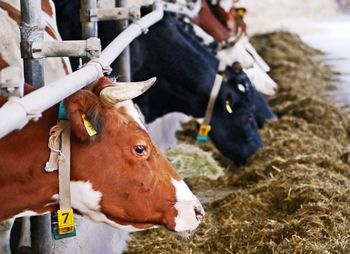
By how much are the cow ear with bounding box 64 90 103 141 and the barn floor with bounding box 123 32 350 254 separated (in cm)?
159

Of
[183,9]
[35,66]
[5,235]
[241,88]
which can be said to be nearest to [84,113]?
[35,66]

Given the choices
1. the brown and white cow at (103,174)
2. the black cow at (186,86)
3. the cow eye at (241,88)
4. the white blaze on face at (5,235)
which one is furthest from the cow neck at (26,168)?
the cow eye at (241,88)

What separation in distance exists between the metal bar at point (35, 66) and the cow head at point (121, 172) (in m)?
0.41

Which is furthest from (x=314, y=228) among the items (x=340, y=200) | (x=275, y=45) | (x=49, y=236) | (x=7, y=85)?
(x=275, y=45)

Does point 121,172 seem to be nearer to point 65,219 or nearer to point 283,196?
point 65,219

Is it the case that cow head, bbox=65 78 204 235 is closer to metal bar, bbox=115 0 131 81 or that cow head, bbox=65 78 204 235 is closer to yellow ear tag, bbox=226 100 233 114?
metal bar, bbox=115 0 131 81

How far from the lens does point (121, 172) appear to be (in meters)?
2.69

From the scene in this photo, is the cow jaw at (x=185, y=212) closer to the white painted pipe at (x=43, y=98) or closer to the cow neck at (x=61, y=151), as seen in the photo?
the cow neck at (x=61, y=151)

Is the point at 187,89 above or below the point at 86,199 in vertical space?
below

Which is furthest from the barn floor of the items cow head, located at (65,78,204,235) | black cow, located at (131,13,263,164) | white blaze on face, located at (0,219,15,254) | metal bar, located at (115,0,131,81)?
cow head, located at (65,78,204,235)

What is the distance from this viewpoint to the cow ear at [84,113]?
2.50 meters

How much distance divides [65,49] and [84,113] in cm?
52

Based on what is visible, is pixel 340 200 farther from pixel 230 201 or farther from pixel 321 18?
pixel 321 18

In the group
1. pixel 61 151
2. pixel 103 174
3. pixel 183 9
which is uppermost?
pixel 61 151
